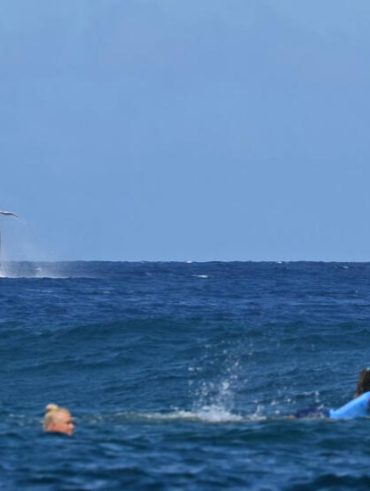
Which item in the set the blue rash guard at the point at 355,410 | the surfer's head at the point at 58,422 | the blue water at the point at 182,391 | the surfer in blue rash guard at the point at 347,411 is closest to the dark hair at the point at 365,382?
the surfer in blue rash guard at the point at 347,411

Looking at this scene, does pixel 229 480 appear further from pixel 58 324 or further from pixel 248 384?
pixel 58 324

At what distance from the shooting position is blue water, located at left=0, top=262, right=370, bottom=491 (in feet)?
50.7

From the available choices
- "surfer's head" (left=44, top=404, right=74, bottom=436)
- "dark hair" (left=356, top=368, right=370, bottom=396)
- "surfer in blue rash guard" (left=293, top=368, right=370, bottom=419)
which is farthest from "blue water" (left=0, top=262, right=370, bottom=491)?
"dark hair" (left=356, top=368, right=370, bottom=396)

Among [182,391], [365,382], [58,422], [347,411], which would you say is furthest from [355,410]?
[182,391]

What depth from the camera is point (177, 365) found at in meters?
30.8

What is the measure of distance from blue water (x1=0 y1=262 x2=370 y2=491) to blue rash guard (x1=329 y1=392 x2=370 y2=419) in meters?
0.41

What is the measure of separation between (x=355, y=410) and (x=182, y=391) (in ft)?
21.4

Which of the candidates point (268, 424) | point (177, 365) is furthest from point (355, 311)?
point (268, 424)

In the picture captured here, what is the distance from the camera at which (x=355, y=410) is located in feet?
65.6

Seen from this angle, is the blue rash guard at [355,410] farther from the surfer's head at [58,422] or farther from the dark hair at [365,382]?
the surfer's head at [58,422]

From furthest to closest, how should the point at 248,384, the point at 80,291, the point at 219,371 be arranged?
the point at 80,291 → the point at 219,371 → the point at 248,384

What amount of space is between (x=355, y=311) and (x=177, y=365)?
19634mm

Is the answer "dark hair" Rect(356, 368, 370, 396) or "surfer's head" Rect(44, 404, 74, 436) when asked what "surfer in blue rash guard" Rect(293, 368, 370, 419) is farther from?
"surfer's head" Rect(44, 404, 74, 436)

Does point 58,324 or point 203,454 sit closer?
point 203,454
